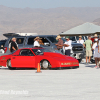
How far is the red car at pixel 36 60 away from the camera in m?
16.1

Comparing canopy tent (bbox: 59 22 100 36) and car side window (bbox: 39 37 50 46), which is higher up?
canopy tent (bbox: 59 22 100 36)

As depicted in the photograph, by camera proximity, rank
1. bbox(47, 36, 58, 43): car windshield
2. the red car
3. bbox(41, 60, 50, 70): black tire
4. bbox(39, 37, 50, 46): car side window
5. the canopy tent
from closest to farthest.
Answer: the red car → bbox(41, 60, 50, 70): black tire → bbox(39, 37, 50, 46): car side window → bbox(47, 36, 58, 43): car windshield → the canopy tent

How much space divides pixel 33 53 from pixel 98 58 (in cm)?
342

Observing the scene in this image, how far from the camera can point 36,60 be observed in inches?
642

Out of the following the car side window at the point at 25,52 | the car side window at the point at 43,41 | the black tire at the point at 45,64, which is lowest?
the black tire at the point at 45,64

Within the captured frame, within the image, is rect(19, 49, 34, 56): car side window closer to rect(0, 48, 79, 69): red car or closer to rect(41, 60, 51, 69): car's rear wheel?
rect(0, 48, 79, 69): red car

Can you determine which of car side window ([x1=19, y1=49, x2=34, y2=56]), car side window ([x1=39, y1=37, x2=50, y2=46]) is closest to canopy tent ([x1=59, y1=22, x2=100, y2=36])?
car side window ([x1=39, y1=37, x2=50, y2=46])

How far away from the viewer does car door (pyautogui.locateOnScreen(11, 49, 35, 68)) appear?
16.4 metres

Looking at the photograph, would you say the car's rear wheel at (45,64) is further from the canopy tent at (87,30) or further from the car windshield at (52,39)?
the canopy tent at (87,30)

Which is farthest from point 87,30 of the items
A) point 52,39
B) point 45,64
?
point 45,64

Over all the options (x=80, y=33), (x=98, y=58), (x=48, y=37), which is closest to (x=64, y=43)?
(x=48, y=37)

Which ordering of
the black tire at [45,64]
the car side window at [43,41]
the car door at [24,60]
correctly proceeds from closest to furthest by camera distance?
the black tire at [45,64]
the car door at [24,60]
the car side window at [43,41]

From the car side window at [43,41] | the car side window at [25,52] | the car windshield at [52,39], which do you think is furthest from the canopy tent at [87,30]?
the car side window at [25,52]

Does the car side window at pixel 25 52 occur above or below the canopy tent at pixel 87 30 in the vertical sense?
below
